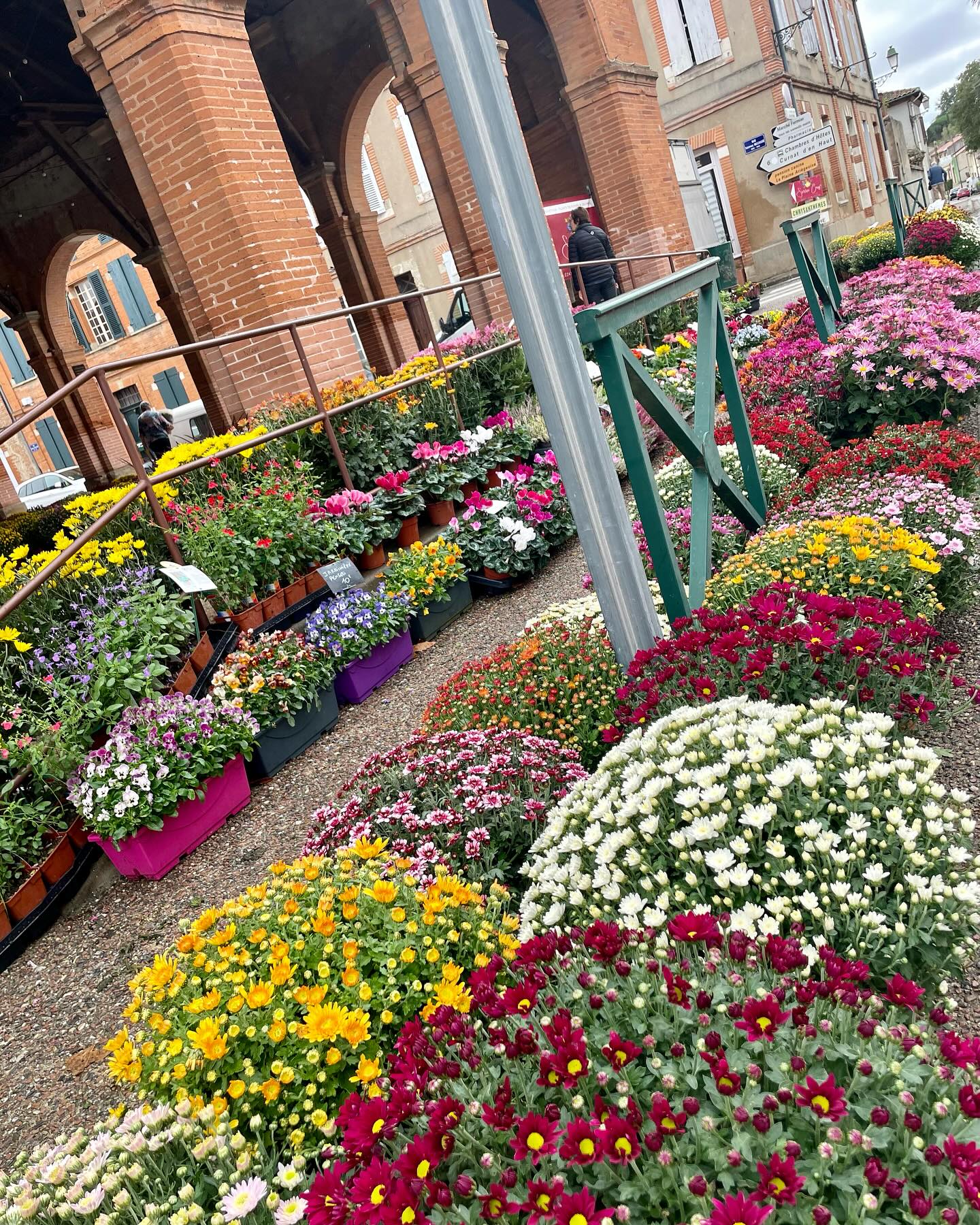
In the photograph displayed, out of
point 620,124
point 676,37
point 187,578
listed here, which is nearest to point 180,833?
point 187,578

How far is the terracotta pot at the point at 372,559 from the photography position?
18.2ft

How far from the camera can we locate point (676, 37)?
22.6 meters

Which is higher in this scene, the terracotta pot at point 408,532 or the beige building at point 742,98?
the beige building at point 742,98

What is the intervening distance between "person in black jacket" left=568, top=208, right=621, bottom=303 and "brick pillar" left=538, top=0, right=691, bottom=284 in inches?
90.6

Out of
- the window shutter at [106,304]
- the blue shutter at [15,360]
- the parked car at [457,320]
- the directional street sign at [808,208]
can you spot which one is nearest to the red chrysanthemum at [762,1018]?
the parked car at [457,320]

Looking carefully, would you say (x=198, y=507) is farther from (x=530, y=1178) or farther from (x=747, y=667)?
(x=530, y=1178)

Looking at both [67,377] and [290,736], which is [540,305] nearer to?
[290,736]

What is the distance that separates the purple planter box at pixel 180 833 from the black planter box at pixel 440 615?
4.95 ft

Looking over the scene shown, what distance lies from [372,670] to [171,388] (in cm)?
2851

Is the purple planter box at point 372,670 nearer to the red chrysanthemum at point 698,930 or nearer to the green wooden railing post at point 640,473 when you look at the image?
the green wooden railing post at point 640,473

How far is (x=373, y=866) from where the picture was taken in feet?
6.82

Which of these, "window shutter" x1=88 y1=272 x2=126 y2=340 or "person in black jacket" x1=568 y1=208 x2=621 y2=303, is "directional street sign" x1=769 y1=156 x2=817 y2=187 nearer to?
"person in black jacket" x1=568 y1=208 x2=621 y2=303

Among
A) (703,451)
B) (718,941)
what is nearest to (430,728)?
(703,451)

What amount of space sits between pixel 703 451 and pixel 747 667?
1.40 meters
